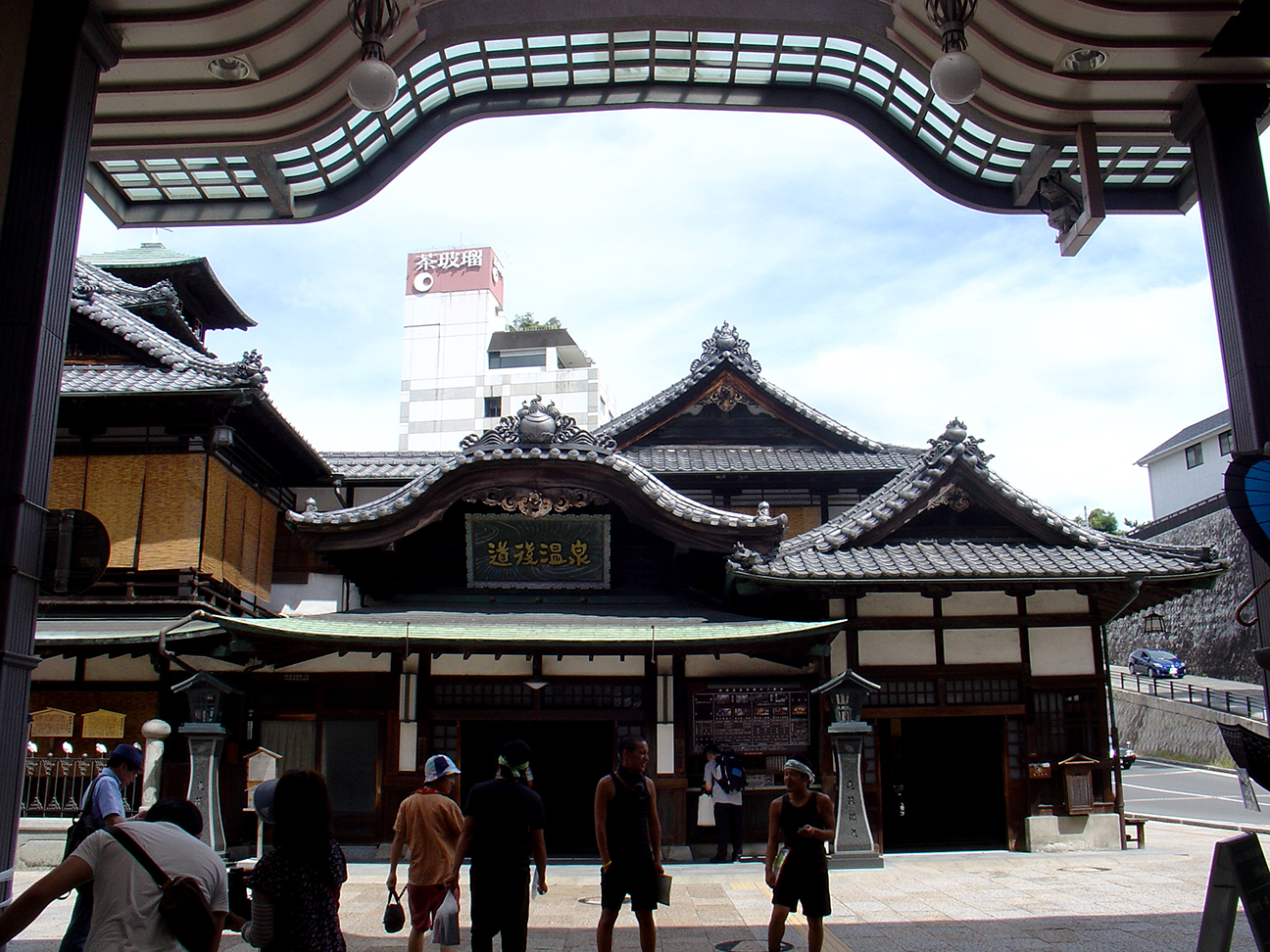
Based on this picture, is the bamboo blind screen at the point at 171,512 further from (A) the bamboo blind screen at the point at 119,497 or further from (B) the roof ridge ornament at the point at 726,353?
(B) the roof ridge ornament at the point at 726,353

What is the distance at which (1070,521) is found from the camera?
52.7 ft

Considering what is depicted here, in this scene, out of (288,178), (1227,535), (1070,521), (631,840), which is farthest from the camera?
(1227,535)

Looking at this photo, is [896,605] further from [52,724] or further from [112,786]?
[52,724]

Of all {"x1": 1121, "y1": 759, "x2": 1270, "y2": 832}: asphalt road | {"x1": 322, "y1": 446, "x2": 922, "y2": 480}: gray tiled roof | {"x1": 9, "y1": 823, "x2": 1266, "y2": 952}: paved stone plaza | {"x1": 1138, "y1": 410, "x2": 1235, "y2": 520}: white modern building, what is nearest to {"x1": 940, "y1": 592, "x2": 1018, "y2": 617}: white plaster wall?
{"x1": 9, "y1": 823, "x2": 1266, "y2": 952}: paved stone plaza

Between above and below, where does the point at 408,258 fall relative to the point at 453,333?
above

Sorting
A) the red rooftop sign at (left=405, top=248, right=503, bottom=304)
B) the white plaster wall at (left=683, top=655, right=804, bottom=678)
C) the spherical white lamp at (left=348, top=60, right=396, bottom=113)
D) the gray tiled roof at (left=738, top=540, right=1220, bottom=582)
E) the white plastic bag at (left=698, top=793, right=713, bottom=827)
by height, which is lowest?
the white plastic bag at (left=698, top=793, right=713, bottom=827)

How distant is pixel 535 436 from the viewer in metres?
15.6

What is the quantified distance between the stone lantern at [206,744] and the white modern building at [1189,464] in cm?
4738

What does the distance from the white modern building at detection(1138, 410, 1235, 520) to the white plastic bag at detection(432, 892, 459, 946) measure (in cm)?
4903

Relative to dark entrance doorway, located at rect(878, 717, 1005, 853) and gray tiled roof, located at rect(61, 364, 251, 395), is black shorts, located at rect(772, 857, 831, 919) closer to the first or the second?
dark entrance doorway, located at rect(878, 717, 1005, 853)

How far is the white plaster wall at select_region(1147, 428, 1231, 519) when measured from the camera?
49.3 metres

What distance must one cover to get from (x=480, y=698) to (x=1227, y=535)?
1553 inches

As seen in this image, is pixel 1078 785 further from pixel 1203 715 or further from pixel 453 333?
pixel 453 333

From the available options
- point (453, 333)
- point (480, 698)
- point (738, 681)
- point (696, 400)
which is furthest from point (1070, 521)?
point (453, 333)
